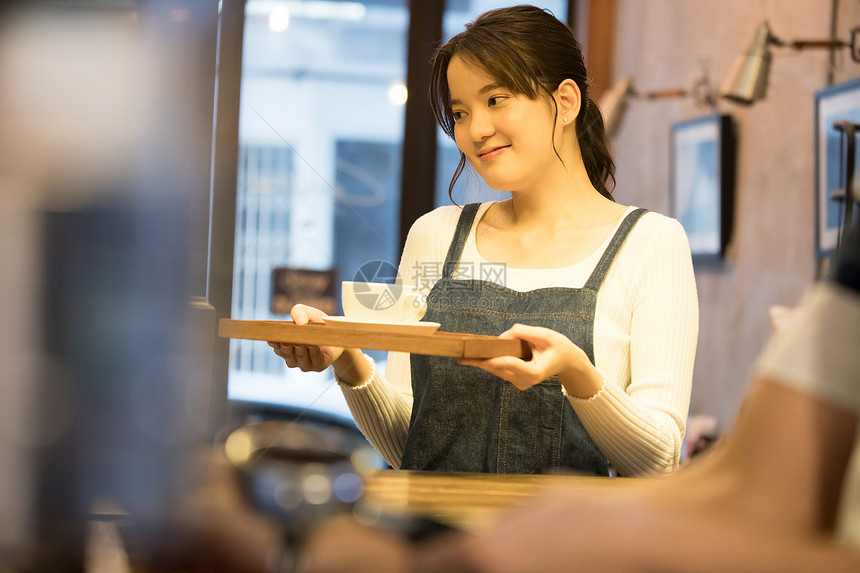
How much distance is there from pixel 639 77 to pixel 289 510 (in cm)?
235

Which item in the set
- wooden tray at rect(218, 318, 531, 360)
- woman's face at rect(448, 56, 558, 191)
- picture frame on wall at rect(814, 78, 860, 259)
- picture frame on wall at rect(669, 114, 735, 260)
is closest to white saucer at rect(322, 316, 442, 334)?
wooden tray at rect(218, 318, 531, 360)

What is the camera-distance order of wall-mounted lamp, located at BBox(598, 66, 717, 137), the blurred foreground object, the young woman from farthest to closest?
wall-mounted lamp, located at BBox(598, 66, 717, 137), the young woman, the blurred foreground object

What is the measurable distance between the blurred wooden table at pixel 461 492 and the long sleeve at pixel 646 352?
13 centimetres

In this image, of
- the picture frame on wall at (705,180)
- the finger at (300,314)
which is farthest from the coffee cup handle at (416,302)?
the picture frame on wall at (705,180)

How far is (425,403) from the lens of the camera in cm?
79

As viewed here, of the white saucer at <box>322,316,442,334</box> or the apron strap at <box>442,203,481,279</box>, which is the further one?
the apron strap at <box>442,203,481,279</box>

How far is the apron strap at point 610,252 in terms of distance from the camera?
80 cm

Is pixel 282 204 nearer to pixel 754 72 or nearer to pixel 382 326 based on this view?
pixel 382 326

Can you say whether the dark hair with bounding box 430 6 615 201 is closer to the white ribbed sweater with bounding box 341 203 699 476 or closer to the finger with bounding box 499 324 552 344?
the white ribbed sweater with bounding box 341 203 699 476

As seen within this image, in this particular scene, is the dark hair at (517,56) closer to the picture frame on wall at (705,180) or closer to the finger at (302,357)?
the finger at (302,357)

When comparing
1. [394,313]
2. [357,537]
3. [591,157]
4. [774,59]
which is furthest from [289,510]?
[774,59]

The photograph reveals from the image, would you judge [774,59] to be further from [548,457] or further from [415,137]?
[548,457]

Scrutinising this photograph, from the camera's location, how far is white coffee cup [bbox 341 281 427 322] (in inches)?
23.3

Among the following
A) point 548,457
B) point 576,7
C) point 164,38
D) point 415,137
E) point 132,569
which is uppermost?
point 576,7
